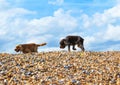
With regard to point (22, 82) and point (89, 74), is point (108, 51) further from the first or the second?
point (22, 82)

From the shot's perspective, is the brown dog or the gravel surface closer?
the gravel surface

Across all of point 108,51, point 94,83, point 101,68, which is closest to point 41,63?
point 101,68

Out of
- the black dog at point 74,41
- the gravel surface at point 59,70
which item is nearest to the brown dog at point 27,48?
the black dog at point 74,41

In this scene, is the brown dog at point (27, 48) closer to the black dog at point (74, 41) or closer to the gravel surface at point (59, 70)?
the black dog at point (74, 41)

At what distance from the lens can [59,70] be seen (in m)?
12.5

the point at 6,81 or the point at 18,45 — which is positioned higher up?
the point at 18,45

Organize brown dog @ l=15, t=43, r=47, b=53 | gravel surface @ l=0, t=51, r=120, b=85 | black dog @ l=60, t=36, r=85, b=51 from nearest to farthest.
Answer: gravel surface @ l=0, t=51, r=120, b=85 → brown dog @ l=15, t=43, r=47, b=53 → black dog @ l=60, t=36, r=85, b=51

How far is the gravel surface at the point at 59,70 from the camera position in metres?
11.2

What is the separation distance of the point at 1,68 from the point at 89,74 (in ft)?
9.69

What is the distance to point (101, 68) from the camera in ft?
42.9

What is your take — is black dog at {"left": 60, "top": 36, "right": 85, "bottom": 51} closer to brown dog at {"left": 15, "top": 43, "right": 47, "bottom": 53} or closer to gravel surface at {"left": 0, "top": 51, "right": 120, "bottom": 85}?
brown dog at {"left": 15, "top": 43, "right": 47, "bottom": 53}

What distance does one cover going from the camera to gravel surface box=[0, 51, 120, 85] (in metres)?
11.2

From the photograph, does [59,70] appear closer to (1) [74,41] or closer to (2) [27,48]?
(2) [27,48]

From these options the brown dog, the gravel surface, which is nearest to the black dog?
the brown dog
